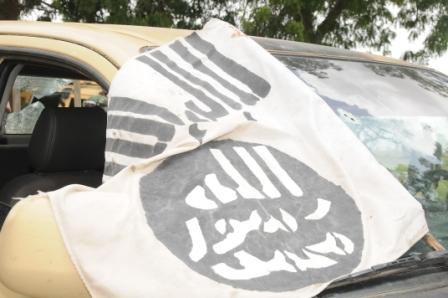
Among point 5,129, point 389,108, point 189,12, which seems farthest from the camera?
point 189,12

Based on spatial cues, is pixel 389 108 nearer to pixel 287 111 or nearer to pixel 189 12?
pixel 287 111

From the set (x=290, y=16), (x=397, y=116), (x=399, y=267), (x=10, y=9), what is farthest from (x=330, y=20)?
(x=399, y=267)

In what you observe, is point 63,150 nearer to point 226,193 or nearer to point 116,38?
point 116,38

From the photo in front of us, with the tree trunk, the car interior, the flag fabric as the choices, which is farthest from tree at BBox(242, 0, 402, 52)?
the flag fabric

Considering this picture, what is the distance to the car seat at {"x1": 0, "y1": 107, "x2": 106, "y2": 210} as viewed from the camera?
280 centimetres

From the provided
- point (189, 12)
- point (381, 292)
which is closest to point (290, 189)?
point (381, 292)

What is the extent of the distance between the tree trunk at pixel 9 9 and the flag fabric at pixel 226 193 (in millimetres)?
8000

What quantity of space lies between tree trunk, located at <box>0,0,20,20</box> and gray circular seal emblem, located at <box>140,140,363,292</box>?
846cm

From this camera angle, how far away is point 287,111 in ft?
6.48

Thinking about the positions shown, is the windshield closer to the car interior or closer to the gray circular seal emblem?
the gray circular seal emblem

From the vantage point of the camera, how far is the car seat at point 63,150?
280cm

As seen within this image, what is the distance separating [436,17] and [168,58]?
370 inches

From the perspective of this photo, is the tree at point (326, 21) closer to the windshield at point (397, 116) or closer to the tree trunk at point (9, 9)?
the tree trunk at point (9, 9)

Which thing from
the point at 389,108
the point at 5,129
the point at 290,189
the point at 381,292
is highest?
the point at 389,108
